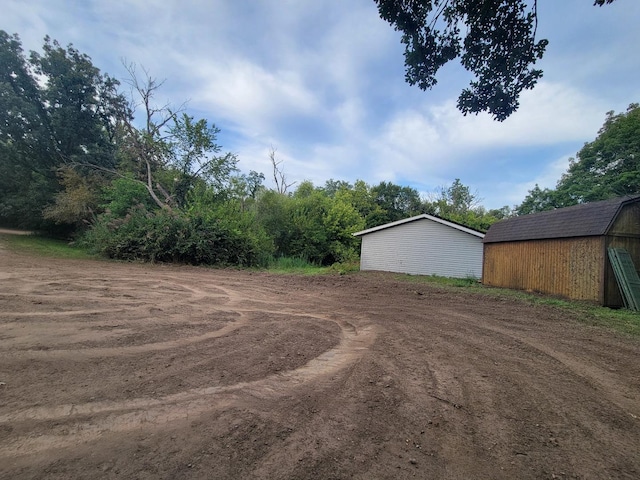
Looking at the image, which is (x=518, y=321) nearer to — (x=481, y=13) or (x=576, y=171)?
(x=481, y=13)

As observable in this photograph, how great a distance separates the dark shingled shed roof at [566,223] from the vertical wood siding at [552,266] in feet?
0.77

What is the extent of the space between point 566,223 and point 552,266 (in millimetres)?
1598

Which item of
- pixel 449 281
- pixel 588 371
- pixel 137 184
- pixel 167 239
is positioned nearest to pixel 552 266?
pixel 449 281

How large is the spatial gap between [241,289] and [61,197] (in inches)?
755

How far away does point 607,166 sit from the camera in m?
28.5

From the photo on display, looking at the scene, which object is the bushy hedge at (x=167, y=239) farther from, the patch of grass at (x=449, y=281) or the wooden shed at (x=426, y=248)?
the patch of grass at (x=449, y=281)

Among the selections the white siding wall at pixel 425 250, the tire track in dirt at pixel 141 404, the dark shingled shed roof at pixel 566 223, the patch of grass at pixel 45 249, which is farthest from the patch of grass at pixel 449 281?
the patch of grass at pixel 45 249

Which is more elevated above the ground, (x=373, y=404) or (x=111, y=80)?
(x=111, y=80)

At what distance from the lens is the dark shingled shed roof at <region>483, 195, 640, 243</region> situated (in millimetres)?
9602

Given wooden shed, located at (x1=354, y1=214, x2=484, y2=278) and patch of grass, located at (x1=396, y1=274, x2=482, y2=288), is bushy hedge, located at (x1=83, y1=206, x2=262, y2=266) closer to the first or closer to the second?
wooden shed, located at (x1=354, y1=214, x2=484, y2=278)

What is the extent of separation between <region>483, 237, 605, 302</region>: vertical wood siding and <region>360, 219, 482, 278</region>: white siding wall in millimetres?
1886

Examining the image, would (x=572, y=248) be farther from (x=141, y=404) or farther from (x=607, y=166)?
(x=607, y=166)

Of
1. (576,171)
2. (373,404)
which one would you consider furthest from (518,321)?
(576,171)

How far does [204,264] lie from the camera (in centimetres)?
1653
